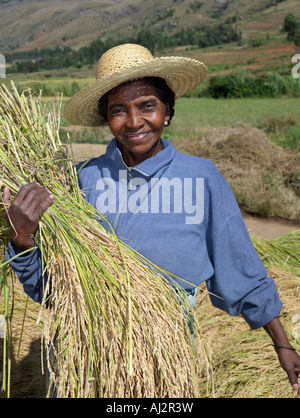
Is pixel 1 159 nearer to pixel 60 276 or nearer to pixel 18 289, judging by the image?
pixel 60 276

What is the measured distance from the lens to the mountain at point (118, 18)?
3423 inches

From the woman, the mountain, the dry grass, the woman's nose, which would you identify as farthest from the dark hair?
the mountain

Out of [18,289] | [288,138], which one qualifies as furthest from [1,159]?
[288,138]

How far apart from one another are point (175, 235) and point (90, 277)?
34 centimetres

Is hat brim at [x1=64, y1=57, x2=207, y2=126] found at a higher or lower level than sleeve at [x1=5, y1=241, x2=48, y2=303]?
higher

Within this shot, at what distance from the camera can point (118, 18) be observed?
466 feet

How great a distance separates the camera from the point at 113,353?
1187mm

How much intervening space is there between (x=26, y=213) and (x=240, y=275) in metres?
0.76

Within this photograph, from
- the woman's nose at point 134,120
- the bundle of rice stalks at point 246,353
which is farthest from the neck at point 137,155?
the bundle of rice stalks at point 246,353

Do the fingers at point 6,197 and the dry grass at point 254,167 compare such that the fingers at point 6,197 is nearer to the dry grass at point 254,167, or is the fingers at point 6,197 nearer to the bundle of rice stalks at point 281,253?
the bundle of rice stalks at point 281,253

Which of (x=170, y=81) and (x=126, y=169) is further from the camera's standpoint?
(x=170, y=81)

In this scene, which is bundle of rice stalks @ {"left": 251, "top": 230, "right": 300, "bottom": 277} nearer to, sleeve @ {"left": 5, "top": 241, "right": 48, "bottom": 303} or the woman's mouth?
the woman's mouth

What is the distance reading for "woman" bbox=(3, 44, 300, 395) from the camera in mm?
1417
